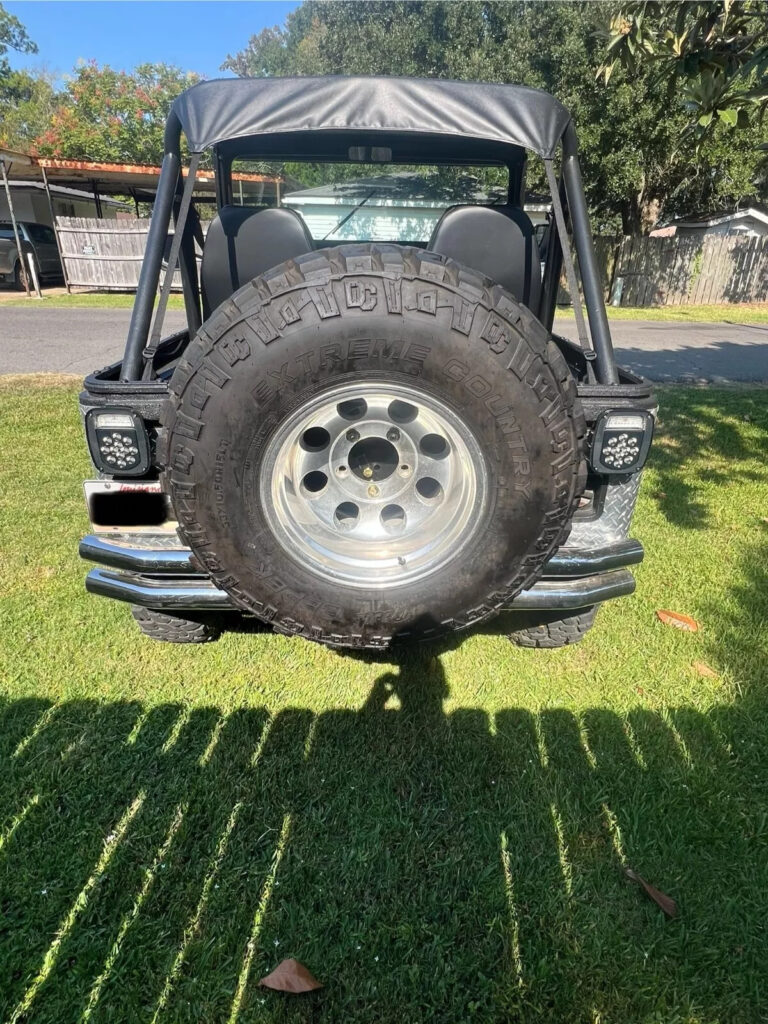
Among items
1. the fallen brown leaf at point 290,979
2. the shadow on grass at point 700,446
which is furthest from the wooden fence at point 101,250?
the fallen brown leaf at point 290,979

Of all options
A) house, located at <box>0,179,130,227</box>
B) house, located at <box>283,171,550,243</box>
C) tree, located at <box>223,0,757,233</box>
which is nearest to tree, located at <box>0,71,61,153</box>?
house, located at <box>0,179,130,227</box>

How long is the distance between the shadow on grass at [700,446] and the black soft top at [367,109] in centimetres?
256

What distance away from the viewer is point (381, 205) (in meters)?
3.70

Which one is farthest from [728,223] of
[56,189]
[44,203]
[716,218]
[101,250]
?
[44,203]

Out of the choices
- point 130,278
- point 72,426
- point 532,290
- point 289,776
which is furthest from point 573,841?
point 130,278

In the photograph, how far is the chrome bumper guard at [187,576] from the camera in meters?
2.23

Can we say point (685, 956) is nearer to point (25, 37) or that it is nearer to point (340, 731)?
point (340, 731)

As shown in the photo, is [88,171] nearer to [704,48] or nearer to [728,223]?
[704,48]

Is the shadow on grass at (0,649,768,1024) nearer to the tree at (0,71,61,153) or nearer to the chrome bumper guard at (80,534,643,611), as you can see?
the chrome bumper guard at (80,534,643,611)

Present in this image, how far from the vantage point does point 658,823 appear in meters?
2.03

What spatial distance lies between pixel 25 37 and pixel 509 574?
6665 cm

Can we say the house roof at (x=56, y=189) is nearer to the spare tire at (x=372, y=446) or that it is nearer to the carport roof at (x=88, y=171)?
the carport roof at (x=88, y=171)

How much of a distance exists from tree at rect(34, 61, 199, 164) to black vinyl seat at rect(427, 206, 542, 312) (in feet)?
93.7

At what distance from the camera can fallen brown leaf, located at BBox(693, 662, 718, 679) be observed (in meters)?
2.69
